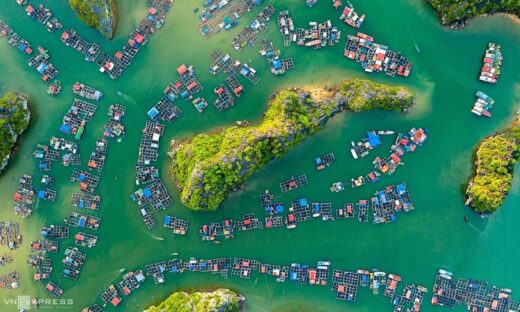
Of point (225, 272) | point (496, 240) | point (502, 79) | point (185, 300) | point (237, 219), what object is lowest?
point (185, 300)

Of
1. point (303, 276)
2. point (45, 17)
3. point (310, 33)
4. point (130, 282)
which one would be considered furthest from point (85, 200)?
point (310, 33)

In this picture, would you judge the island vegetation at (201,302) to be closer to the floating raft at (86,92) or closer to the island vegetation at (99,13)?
the floating raft at (86,92)

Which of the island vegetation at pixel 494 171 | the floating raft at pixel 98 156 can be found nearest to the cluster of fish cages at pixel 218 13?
the floating raft at pixel 98 156

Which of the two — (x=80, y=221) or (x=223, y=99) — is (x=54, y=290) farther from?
(x=223, y=99)

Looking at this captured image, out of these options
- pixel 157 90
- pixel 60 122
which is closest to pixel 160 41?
pixel 157 90

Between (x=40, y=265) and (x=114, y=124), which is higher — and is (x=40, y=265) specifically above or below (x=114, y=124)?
below

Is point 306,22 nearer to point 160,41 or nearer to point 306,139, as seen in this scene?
point 306,139
